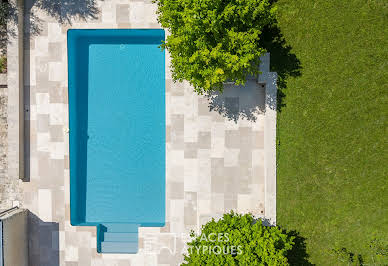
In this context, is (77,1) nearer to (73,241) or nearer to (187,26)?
(187,26)

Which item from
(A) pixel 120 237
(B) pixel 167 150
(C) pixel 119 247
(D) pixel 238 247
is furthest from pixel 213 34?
(C) pixel 119 247

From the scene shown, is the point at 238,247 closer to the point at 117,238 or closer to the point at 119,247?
the point at 119,247

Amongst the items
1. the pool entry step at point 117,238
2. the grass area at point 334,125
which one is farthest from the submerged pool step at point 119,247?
the grass area at point 334,125

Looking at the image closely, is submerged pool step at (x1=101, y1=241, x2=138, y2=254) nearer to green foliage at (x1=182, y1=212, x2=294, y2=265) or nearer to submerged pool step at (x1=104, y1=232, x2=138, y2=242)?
submerged pool step at (x1=104, y1=232, x2=138, y2=242)

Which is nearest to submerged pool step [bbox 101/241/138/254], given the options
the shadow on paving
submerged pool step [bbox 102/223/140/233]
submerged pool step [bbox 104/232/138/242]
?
submerged pool step [bbox 104/232/138/242]

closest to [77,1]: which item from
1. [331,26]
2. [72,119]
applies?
[72,119]

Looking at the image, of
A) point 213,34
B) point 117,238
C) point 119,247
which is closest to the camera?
point 213,34
